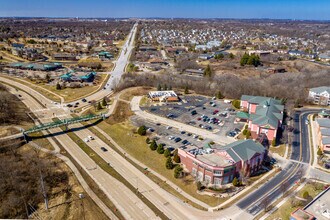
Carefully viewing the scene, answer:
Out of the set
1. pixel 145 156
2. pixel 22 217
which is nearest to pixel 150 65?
pixel 145 156

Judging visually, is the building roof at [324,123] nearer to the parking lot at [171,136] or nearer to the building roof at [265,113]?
the building roof at [265,113]

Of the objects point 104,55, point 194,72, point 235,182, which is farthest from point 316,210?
point 104,55

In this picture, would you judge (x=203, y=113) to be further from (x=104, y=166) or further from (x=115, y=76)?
(x=115, y=76)

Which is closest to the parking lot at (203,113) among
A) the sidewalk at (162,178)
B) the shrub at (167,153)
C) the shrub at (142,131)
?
the shrub at (142,131)

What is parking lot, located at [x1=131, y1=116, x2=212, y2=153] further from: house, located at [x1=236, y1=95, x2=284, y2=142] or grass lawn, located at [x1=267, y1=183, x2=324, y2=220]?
grass lawn, located at [x1=267, y1=183, x2=324, y2=220]

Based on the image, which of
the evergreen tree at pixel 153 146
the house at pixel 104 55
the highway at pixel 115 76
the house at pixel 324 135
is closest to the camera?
the house at pixel 324 135

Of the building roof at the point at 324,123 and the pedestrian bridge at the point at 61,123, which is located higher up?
the building roof at the point at 324,123
